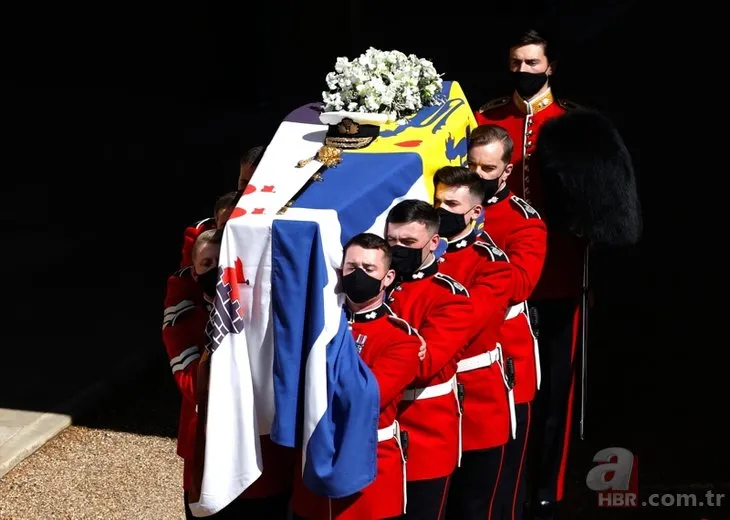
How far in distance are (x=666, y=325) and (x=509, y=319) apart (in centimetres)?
296

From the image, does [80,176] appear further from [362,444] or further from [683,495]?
[362,444]

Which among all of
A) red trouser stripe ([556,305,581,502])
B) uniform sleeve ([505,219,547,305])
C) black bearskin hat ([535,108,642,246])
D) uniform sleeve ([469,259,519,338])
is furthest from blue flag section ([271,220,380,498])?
red trouser stripe ([556,305,581,502])

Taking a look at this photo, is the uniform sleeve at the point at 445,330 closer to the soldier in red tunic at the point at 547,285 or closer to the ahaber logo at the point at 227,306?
the ahaber logo at the point at 227,306

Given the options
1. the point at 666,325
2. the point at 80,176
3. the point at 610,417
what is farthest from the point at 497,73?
the point at 610,417

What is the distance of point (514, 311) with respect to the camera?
5516 millimetres

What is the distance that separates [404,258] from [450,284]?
0.23m

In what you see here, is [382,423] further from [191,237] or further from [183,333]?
[191,237]

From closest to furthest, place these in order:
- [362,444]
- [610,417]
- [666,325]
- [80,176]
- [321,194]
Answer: [362,444], [321,194], [610,417], [666,325], [80,176]

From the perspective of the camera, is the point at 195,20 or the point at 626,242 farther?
the point at 195,20

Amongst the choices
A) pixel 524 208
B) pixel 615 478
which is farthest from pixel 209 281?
pixel 615 478

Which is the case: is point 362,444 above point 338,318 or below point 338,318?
below

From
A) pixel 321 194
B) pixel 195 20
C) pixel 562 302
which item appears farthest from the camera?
pixel 195 20

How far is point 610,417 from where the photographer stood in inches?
280

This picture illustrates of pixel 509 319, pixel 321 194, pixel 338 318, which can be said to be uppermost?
pixel 321 194
